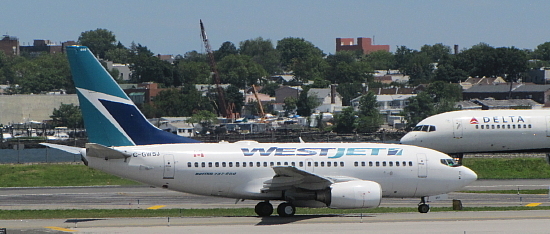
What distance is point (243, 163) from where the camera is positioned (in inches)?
1468

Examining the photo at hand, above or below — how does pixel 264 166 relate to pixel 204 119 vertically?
below

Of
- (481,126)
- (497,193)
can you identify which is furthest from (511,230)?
(481,126)

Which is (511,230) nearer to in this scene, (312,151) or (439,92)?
(312,151)

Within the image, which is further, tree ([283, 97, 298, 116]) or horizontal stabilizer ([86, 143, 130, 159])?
tree ([283, 97, 298, 116])

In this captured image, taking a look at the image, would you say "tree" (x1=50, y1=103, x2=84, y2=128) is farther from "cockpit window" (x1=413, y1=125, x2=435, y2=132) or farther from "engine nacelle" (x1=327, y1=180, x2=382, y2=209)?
"engine nacelle" (x1=327, y1=180, x2=382, y2=209)

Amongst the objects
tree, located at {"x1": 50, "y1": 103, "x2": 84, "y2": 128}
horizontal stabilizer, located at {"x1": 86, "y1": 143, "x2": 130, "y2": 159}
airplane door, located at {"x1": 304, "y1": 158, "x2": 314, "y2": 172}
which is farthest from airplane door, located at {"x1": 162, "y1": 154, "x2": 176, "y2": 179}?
tree, located at {"x1": 50, "y1": 103, "x2": 84, "y2": 128}

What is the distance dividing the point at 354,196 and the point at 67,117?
129469 millimetres

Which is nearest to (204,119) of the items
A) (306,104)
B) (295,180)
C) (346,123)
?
(306,104)

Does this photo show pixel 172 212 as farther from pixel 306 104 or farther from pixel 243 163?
pixel 306 104

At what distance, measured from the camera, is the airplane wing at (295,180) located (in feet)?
118

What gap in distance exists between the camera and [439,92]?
16312 centimetres

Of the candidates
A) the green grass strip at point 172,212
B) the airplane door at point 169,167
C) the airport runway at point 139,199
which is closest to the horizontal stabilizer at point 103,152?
the airplane door at point 169,167

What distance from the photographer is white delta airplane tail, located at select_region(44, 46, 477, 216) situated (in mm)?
36688

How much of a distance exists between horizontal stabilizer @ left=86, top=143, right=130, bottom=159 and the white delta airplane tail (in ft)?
0.14
